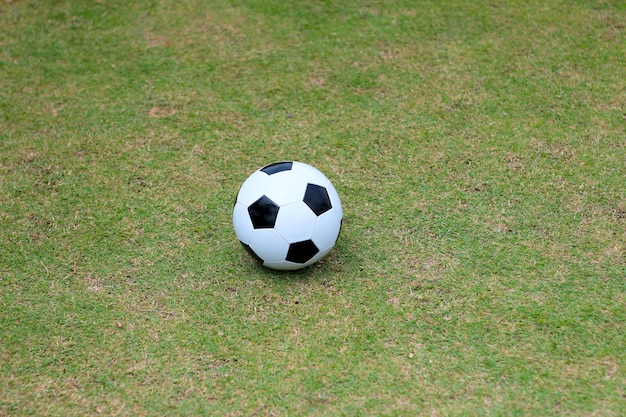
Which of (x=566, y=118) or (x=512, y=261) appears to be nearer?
(x=512, y=261)

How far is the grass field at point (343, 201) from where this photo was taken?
3.29m

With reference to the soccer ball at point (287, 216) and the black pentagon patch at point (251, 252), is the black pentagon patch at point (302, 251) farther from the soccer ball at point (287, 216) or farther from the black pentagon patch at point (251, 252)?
the black pentagon patch at point (251, 252)

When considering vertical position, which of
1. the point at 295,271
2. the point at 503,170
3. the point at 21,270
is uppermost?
the point at 503,170

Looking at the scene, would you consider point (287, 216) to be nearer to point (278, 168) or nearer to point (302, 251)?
point (302, 251)

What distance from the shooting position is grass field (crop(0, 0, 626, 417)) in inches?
129

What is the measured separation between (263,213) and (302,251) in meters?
0.30

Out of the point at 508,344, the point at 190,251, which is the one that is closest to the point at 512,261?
the point at 508,344

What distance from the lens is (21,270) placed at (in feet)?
13.0

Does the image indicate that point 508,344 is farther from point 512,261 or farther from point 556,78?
point 556,78

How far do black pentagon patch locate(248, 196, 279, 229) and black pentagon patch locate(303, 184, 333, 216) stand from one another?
180mm

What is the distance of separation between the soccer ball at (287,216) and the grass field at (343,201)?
25cm

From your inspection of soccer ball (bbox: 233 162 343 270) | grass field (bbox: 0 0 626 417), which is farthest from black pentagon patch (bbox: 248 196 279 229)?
grass field (bbox: 0 0 626 417)

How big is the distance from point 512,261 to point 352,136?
1576mm

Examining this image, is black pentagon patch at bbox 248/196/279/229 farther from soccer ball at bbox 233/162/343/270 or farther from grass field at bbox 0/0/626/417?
grass field at bbox 0/0/626/417
